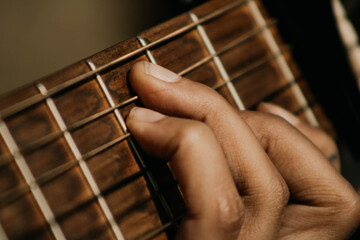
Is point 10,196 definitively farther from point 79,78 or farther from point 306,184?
point 306,184

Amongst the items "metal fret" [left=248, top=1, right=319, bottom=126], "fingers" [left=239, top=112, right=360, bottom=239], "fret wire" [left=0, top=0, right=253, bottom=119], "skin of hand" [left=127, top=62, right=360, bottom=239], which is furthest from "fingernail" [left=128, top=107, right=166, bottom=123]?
"metal fret" [left=248, top=1, right=319, bottom=126]

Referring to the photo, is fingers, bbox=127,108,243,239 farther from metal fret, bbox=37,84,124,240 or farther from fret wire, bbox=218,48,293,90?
fret wire, bbox=218,48,293,90

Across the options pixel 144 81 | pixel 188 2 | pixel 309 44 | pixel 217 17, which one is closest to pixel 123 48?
pixel 144 81

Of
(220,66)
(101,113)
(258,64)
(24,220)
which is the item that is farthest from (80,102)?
(258,64)

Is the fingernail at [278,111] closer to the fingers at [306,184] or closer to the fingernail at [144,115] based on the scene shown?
the fingers at [306,184]

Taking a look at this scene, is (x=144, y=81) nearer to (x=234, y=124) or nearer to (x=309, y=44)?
(x=234, y=124)

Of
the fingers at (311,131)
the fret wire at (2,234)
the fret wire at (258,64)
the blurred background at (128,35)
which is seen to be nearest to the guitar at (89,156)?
the fret wire at (2,234)
